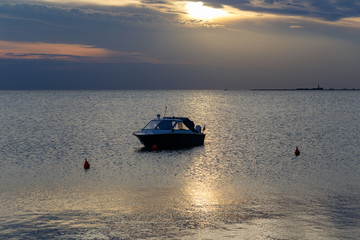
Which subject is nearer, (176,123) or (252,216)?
(252,216)

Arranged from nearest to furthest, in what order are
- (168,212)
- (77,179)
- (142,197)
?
(168,212), (142,197), (77,179)

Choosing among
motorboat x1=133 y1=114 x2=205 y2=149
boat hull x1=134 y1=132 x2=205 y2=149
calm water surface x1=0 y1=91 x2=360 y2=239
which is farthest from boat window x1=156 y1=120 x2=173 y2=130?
calm water surface x1=0 y1=91 x2=360 y2=239

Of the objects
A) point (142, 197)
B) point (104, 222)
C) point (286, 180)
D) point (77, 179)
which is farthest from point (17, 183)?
point (286, 180)

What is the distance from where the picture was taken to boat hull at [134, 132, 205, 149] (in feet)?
144

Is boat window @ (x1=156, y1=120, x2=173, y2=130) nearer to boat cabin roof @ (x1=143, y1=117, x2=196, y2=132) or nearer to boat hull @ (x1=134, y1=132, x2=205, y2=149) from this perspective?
boat cabin roof @ (x1=143, y1=117, x2=196, y2=132)

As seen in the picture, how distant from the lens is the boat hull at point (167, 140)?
43938 mm

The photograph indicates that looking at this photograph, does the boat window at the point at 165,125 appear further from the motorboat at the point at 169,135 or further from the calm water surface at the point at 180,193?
the calm water surface at the point at 180,193

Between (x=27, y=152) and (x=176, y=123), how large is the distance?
14.9 metres

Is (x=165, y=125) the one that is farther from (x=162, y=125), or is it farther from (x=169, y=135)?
(x=169, y=135)

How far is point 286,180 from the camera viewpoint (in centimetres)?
2809

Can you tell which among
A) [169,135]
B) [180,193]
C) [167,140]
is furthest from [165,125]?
[180,193]

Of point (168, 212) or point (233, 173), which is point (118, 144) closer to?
point (233, 173)

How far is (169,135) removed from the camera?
1757 inches

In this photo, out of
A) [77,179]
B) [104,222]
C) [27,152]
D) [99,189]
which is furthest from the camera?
[27,152]
